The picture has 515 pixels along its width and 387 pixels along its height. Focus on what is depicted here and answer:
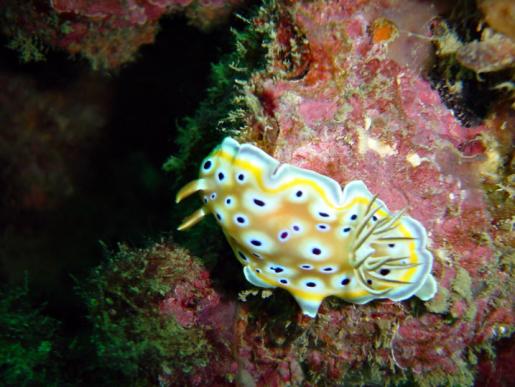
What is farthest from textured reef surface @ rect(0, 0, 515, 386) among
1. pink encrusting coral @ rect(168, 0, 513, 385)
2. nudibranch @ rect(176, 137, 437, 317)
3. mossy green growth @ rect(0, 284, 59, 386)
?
mossy green growth @ rect(0, 284, 59, 386)

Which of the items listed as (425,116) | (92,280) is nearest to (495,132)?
(425,116)

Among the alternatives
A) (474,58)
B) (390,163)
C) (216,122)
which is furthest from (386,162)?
(216,122)

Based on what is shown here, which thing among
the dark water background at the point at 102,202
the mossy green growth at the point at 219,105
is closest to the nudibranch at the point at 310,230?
the mossy green growth at the point at 219,105

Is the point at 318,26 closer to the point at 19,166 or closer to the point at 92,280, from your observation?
the point at 92,280

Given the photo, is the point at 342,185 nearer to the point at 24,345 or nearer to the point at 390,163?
the point at 390,163

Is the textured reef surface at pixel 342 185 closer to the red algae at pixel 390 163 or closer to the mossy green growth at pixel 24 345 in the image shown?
the red algae at pixel 390 163

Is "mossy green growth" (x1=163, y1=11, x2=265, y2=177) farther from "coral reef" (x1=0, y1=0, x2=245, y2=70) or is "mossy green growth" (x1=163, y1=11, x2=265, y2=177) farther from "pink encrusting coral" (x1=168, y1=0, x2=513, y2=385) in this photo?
"coral reef" (x1=0, y1=0, x2=245, y2=70)
